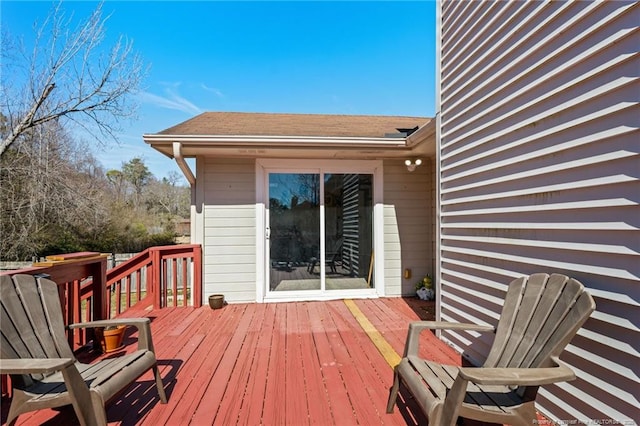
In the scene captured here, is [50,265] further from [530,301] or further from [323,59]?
[323,59]

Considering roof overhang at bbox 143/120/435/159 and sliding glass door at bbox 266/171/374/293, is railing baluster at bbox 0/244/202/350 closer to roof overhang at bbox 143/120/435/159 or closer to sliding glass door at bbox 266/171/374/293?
sliding glass door at bbox 266/171/374/293

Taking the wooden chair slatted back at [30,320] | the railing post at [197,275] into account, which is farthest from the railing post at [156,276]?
the wooden chair slatted back at [30,320]

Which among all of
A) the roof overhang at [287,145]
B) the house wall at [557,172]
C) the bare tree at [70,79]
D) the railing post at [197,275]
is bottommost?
the railing post at [197,275]

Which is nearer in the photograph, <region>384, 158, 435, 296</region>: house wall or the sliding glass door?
the sliding glass door

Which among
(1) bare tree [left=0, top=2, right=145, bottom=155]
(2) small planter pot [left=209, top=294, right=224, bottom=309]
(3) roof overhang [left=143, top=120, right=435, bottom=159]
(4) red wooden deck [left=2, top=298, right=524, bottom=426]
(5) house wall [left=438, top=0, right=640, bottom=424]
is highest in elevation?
(1) bare tree [left=0, top=2, right=145, bottom=155]

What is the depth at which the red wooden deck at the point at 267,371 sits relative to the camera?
1914 mm

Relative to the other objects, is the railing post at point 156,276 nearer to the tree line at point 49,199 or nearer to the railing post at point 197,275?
the railing post at point 197,275

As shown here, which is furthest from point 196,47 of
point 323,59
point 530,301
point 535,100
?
point 530,301

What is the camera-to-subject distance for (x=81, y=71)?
769cm

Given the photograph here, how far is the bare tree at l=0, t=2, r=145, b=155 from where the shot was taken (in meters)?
7.12

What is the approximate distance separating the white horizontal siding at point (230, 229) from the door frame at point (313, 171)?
0.33ft

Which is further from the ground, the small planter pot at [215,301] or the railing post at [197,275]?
the railing post at [197,275]

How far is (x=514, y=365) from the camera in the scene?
1680 millimetres

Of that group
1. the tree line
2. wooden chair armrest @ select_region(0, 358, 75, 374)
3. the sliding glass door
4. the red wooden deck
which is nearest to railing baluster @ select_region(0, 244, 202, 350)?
the red wooden deck
